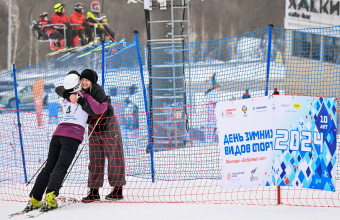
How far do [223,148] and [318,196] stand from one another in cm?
137

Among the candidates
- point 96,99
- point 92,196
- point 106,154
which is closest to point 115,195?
point 92,196

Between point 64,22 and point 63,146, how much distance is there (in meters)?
14.7

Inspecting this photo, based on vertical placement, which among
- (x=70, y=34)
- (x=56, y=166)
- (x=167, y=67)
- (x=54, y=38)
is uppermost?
(x=70, y=34)

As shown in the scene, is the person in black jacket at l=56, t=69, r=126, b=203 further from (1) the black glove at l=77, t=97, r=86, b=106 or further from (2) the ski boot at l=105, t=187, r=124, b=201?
(1) the black glove at l=77, t=97, r=86, b=106

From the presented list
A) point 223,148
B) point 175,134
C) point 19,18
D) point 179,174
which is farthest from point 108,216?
point 19,18

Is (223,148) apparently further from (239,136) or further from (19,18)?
(19,18)

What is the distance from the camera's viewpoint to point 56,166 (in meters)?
3.81

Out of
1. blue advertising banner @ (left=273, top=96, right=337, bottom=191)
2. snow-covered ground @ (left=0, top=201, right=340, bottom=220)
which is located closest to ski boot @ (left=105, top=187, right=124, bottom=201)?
snow-covered ground @ (left=0, top=201, right=340, bottom=220)

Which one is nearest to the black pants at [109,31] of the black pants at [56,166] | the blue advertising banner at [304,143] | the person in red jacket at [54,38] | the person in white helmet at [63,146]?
the person in red jacket at [54,38]

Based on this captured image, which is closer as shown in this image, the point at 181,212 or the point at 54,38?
the point at 181,212

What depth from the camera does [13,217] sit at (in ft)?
12.0

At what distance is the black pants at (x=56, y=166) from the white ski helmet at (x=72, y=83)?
1.83 feet

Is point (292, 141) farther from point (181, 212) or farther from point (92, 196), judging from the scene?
point (92, 196)

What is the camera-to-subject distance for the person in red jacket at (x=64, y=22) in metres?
17.0
